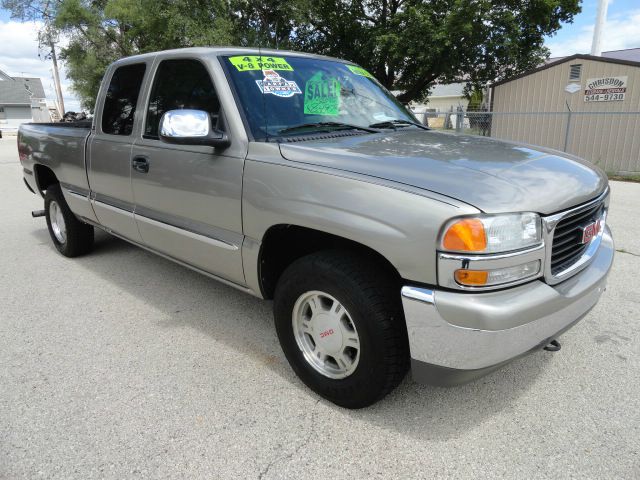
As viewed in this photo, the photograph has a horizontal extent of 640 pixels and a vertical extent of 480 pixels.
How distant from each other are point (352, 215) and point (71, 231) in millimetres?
3862

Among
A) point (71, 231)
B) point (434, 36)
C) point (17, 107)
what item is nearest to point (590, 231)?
point (71, 231)

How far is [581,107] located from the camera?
1516cm

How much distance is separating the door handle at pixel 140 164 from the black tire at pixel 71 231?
1820 mm

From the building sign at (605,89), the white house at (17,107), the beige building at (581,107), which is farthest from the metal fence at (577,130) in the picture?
the white house at (17,107)

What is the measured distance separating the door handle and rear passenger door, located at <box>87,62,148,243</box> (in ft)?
0.31

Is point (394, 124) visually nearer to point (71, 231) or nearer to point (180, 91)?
point (180, 91)

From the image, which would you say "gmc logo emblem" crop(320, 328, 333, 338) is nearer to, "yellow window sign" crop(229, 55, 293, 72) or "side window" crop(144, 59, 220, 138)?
"side window" crop(144, 59, 220, 138)

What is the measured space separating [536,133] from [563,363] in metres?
14.1

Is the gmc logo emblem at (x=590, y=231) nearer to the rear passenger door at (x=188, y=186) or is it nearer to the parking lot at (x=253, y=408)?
the parking lot at (x=253, y=408)

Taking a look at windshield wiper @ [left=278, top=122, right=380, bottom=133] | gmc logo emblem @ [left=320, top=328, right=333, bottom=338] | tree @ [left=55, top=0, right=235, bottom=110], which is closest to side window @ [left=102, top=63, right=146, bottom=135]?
windshield wiper @ [left=278, top=122, right=380, bottom=133]

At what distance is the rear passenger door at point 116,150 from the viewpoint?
3713 mm

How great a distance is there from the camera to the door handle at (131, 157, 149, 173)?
3434mm

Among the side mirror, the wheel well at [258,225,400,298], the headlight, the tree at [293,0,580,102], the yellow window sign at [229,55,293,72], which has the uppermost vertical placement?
the tree at [293,0,580,102]

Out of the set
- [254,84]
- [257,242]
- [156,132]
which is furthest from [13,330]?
[254,84]
